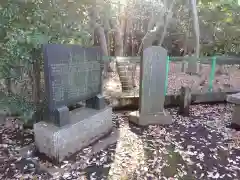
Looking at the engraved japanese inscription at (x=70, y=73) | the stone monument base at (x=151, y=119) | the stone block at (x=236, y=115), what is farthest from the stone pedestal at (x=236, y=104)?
the engraved japanese inscription at (x=70, y=73)

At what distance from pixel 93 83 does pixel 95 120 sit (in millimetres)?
740

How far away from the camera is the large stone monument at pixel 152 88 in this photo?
4867mm

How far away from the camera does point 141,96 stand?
16.4ft

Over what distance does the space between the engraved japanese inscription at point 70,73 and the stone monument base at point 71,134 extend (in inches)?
13.2

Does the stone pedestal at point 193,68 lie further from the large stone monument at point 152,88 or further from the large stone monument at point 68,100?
the large stone monument at point 68,100

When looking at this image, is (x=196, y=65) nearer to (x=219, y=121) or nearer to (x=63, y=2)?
(x=219, y=121)

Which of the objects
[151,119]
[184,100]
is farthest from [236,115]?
[151,119]

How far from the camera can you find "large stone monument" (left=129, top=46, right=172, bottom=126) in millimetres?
4867

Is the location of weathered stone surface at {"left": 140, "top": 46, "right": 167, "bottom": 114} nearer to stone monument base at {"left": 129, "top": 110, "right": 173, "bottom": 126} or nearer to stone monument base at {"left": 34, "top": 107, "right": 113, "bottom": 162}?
stone monument base at {"left": 129, "top": 110, "right": 173, "bottom": 126}

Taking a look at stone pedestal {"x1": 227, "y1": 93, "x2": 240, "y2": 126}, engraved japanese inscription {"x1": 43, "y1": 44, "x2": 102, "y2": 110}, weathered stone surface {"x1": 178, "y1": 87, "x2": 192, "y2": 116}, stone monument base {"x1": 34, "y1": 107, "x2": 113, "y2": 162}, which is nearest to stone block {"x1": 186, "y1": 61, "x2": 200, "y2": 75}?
weathered stone surface {"x1": 178, "y1": 87, "x2": 192, "y2": 116}

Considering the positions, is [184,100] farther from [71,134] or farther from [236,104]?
[71,134]

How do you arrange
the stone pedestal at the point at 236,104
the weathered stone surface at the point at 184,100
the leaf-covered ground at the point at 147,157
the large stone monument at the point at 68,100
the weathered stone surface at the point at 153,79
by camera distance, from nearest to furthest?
1. the leaf-covered ground at the point at 147,157
2. the large stone monument at the point at 68,100
3. the stone pedestal at the point at 236,104
4. the weathered stone surface at the point at 153,79
5. the weathered stone surface at the point at 184,100

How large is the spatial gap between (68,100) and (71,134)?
0.57 metres

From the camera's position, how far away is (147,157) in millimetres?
3688
